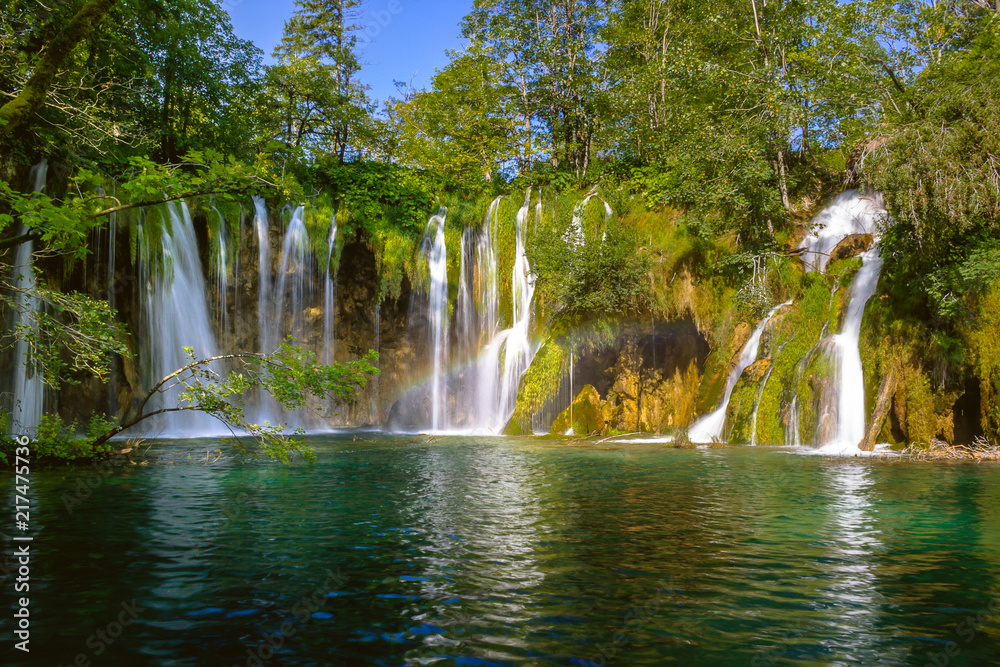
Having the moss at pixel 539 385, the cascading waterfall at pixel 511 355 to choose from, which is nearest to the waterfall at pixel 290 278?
the cascading waterfall at pixel 511 355

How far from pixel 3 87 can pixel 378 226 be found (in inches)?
567

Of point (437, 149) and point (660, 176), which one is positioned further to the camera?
point (437, 149)

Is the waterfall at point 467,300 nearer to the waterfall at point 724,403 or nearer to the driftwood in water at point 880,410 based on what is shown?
the waterfall at point 724,403

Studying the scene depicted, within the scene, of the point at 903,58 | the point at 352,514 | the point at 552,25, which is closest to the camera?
the point at 352,514

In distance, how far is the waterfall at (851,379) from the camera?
15586 mm

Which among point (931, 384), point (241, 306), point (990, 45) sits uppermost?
point (990, 45)

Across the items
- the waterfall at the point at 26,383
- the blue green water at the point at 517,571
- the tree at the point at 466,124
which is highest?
the tree at the point at 466,124

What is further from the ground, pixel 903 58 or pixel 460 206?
pixel 903 58

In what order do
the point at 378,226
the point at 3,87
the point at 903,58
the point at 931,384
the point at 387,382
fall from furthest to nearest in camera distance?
1. the point at 387,382
2. the point at 378,226
3. the point at 903,58
4. the point at 931,384
5. the point at 3,87

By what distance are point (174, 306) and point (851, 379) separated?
20263 mm

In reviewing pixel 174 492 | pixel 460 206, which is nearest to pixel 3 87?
pixel 174 492

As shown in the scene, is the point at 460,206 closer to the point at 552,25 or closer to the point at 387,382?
the point at 387,382

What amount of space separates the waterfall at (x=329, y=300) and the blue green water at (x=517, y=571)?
16.1 m

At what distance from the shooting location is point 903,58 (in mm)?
20734
